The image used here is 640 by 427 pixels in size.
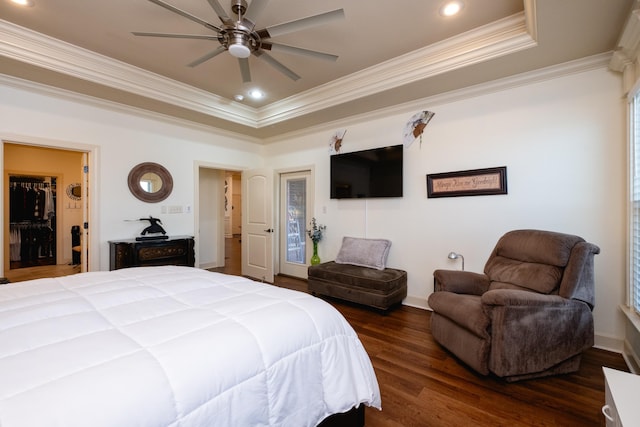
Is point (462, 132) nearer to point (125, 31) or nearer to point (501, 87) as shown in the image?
point (501, 87)

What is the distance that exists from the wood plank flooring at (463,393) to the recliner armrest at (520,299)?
570 mm

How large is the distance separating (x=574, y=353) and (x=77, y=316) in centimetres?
308

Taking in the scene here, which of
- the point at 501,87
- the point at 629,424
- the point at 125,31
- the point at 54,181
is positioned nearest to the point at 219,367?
the point at 629,424

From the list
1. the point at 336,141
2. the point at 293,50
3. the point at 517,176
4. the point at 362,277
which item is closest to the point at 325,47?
the point at 293,50

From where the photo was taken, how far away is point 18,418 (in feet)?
2.12

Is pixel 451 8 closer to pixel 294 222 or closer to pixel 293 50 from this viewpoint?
pixel 293 50

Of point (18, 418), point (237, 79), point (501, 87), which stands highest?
point (237, 79)

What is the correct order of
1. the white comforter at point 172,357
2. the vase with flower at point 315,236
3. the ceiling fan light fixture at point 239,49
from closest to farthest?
the white comforter at point 172,357
the ceiling fan light fixture at point 239,49
the vase with flower at point 315,236

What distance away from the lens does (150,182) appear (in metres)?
4.01

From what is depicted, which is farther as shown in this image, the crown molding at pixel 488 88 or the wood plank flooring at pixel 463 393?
the crown molding at pixel 488 88

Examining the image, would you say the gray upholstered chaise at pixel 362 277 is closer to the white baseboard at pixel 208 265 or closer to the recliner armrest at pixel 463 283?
the recliner armrest at pixel 463 283

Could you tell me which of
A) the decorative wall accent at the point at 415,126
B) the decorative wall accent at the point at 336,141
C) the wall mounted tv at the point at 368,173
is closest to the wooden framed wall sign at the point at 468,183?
the wall mounted tv at the point at 368,173

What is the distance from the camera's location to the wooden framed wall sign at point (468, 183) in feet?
9.87

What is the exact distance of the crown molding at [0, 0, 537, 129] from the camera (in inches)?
98.2
